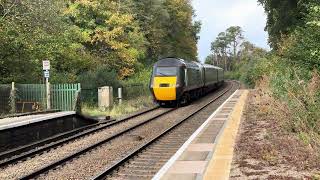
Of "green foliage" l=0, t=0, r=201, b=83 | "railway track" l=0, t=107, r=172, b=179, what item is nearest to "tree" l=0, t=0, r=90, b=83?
"green foliage" l=0, t=0, r=201, b=83

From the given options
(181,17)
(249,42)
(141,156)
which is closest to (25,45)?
(141,156)

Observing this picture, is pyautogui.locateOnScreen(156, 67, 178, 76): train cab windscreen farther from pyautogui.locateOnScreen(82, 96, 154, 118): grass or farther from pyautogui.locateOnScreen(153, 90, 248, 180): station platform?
pyautogui.locateOnScreen(153, 90, 248, 180): station platform

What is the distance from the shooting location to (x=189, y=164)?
11.7 metres

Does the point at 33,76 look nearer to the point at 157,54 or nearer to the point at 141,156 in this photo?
the point at 141,156

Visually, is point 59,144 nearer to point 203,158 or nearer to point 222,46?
point 203,158

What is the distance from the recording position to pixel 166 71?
32156mm

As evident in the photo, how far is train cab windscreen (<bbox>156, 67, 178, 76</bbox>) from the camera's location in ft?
105

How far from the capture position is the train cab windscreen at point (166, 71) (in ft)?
105

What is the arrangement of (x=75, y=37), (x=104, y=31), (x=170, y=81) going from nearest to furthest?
(x=170, y=81), (x=75, y=37), (x=104, y=31)

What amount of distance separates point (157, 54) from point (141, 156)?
51.6 m

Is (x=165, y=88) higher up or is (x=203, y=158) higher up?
(x=165, y=88)

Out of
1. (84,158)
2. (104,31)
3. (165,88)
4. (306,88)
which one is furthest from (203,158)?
(104,31)

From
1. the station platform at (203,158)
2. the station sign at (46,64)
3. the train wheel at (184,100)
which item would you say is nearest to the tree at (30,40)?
the station sign at (46,64)

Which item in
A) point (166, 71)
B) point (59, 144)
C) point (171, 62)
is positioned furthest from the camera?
point (171, 62)
